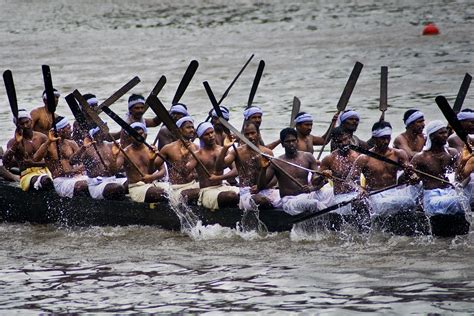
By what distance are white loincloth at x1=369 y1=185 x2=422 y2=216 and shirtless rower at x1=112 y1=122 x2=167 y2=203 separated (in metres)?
2.86

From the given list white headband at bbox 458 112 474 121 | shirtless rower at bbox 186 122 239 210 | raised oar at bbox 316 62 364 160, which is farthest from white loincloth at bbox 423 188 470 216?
raised oar at bbox 316 62 364 160

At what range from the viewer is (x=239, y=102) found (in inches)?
1078

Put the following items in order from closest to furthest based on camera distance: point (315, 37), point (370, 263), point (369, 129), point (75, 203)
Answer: point (370, 263)
point (75, 203)
point (369, 129)
point (315, 37)

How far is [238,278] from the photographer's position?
1289cm

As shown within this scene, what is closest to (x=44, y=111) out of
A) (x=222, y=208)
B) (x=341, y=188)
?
(x=222, y=208)

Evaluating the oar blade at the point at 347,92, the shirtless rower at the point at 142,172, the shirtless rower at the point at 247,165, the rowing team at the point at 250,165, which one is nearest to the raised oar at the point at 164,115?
the rowing team at the point at 250,165

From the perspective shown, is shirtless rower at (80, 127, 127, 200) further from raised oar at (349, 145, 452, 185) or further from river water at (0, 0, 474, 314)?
raised oar at (349, 145, 452, 185)

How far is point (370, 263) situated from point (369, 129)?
10.2 m

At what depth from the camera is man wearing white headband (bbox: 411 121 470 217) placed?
43.4 ft

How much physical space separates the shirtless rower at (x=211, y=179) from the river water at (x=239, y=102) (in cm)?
36

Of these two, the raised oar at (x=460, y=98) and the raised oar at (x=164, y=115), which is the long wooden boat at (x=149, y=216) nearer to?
the raised oar at (x=164, y=115)

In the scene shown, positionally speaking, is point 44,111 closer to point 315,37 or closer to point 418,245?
point 418,245

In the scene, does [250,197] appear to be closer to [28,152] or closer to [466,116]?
[466,116]

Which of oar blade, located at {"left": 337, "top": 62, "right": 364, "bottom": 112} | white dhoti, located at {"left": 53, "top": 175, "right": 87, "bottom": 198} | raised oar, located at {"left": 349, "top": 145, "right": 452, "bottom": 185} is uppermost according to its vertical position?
oar blade, located at {"left": 337, "top": 62, "right": 364, "bottom": 112}
